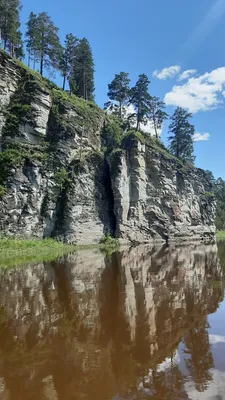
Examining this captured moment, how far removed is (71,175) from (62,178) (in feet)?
5.16

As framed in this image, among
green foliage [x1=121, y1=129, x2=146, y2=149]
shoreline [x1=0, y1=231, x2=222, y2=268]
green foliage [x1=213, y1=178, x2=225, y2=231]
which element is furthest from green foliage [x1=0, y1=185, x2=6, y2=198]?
green foliage [x1=213, y1=178, x2=225, y2=231]

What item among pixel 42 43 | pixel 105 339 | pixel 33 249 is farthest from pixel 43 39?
pixel 105 339

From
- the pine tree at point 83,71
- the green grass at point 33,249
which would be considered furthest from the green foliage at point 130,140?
the green grass at point 33,249

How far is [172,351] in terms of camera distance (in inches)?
247

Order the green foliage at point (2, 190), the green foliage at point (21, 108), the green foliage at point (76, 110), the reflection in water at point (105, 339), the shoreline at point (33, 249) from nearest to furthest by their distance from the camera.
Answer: the reflection in water at point (105, 339), the shoreline at point (33, 249), the green foliage at point (2, 190), the green foliage at point (21, 108), the green foliage at point (76, 110)

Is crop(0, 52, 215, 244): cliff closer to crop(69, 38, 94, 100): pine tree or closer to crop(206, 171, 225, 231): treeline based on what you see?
crop(69, 38, 94, 100): pine tree

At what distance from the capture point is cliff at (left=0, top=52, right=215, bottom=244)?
112 feet

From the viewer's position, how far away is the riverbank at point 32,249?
24.9m

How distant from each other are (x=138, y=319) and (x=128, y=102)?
5613 centimetres

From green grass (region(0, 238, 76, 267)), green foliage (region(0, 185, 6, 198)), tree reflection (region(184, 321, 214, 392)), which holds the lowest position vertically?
tree reflection (region(184, 321, 214, 392))

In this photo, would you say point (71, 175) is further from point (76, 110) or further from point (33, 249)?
point (33, 249)

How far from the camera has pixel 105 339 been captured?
7016 mm

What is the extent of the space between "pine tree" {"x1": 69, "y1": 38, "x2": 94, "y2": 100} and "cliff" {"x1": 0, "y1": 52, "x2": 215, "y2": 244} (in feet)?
34.5

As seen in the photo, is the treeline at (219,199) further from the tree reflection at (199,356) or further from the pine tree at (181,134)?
the tree reflection at (199,356)
